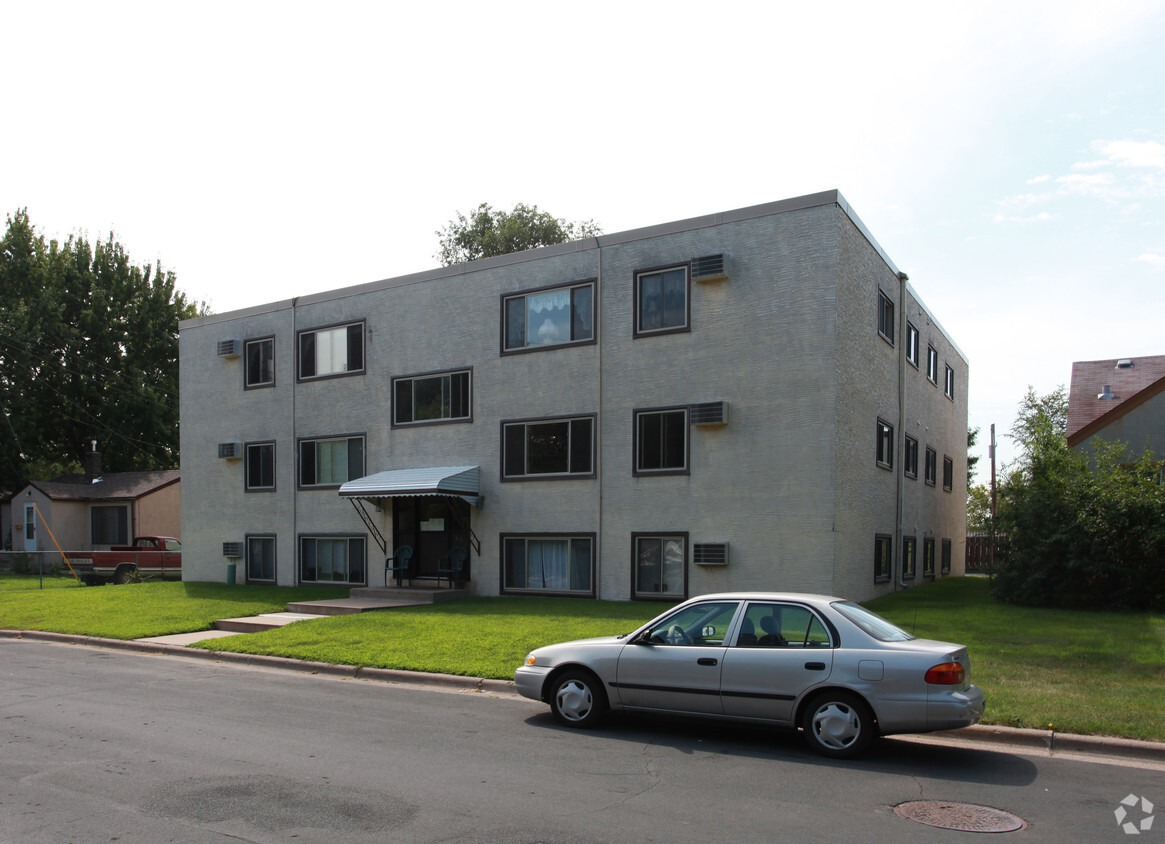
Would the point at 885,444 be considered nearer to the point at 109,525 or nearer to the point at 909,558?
the point at 909,558

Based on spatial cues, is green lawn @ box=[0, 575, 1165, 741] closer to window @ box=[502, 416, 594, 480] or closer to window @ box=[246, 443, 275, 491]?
window @ box=[502, 416, 594, 480]

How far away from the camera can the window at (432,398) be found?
22.9 m

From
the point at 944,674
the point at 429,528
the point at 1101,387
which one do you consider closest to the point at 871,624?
the point at 944,674

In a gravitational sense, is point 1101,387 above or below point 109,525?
above

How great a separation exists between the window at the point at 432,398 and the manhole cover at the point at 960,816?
56.0ft

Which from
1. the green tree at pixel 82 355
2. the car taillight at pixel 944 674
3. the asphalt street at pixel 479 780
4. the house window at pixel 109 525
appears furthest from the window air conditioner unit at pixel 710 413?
the green tree at pixel 82 355

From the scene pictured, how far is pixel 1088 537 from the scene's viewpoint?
63.5ft

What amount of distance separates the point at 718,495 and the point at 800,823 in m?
13.1

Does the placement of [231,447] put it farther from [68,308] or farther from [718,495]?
[68,308]

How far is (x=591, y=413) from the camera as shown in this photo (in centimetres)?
2078

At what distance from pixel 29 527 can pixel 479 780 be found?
4040 centimetres

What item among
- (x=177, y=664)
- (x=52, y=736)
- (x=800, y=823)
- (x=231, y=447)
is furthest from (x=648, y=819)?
(x=231, y=447)

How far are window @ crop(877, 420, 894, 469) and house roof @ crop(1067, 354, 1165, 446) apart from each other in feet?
29.9

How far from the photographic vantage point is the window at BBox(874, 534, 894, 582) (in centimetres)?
2139
